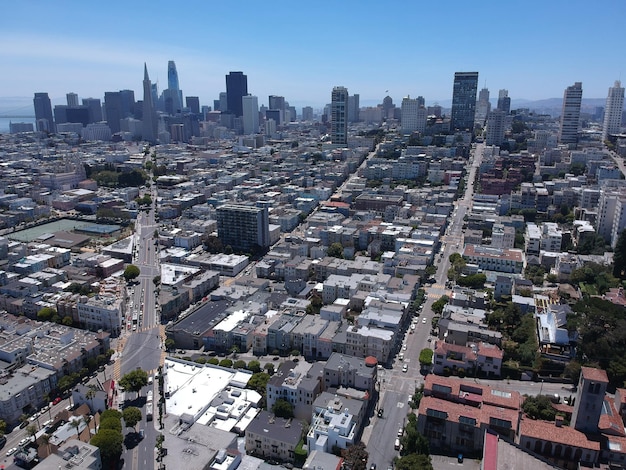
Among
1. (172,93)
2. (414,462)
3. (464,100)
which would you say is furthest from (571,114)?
(172,93)

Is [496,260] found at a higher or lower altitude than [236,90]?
lower

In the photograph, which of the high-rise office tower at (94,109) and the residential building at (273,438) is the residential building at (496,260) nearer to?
the residential building at (273,438)

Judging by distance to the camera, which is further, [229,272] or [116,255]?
[116,255]

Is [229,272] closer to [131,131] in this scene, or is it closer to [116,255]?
[116,255]

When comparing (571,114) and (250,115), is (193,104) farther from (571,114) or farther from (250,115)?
(571,114)

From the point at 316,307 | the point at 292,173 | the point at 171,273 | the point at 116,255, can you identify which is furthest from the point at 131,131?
the point at 316,307

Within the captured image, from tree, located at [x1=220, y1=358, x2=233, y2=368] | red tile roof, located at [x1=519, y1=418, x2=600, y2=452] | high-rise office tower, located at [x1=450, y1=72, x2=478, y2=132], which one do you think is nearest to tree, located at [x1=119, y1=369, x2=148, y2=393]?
tree, located at [x1=220, y1=358, x2=233, y2=368]
